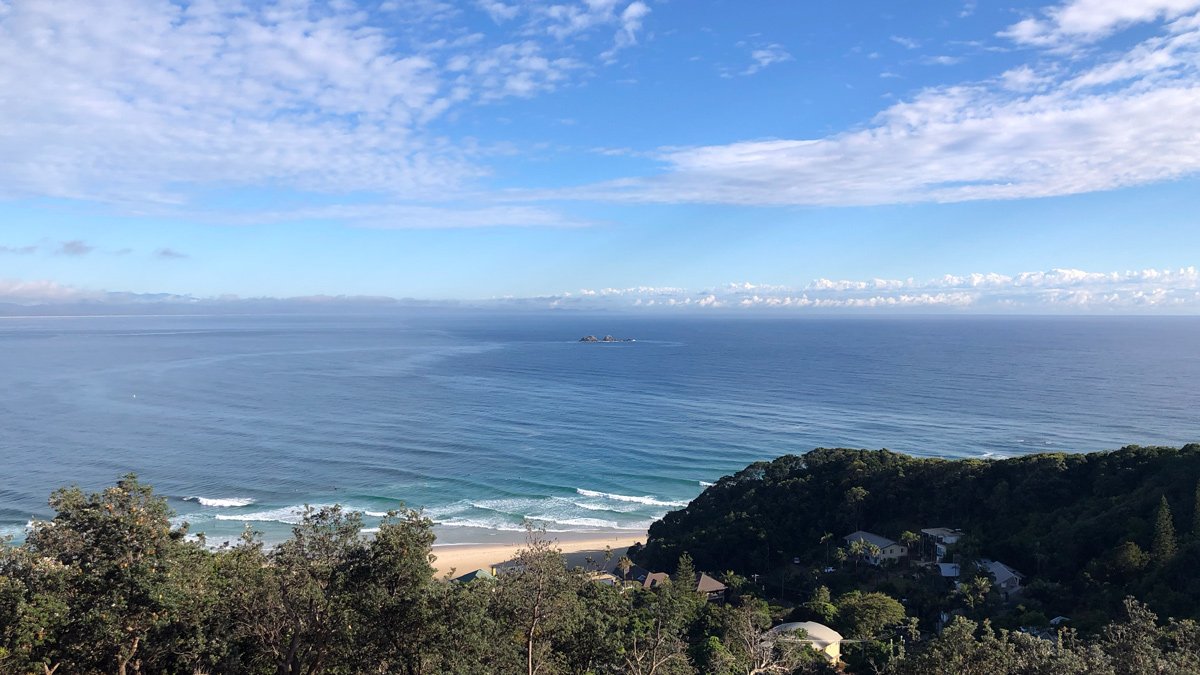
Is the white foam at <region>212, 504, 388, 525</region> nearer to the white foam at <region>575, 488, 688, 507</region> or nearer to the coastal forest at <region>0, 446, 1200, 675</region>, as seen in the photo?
the white foam at <region>575, 488, 688, 507</region>

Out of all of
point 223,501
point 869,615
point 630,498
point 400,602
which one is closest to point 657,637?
point 400,602

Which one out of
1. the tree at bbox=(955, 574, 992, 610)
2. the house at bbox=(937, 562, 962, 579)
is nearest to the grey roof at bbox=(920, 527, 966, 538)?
the house at bbox=(937, 562, 962, 579)

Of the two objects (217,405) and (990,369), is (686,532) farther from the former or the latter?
(990,369)

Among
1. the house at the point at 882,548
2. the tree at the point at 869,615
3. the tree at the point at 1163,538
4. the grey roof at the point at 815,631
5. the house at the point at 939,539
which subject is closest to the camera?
the grey roof at the point at 815,631

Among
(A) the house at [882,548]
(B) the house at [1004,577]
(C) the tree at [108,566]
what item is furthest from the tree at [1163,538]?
(C) the tree at [108,566]

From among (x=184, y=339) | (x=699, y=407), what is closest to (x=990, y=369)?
(x=699, y=407)

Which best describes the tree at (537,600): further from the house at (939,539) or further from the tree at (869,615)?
the house at (939,539)
